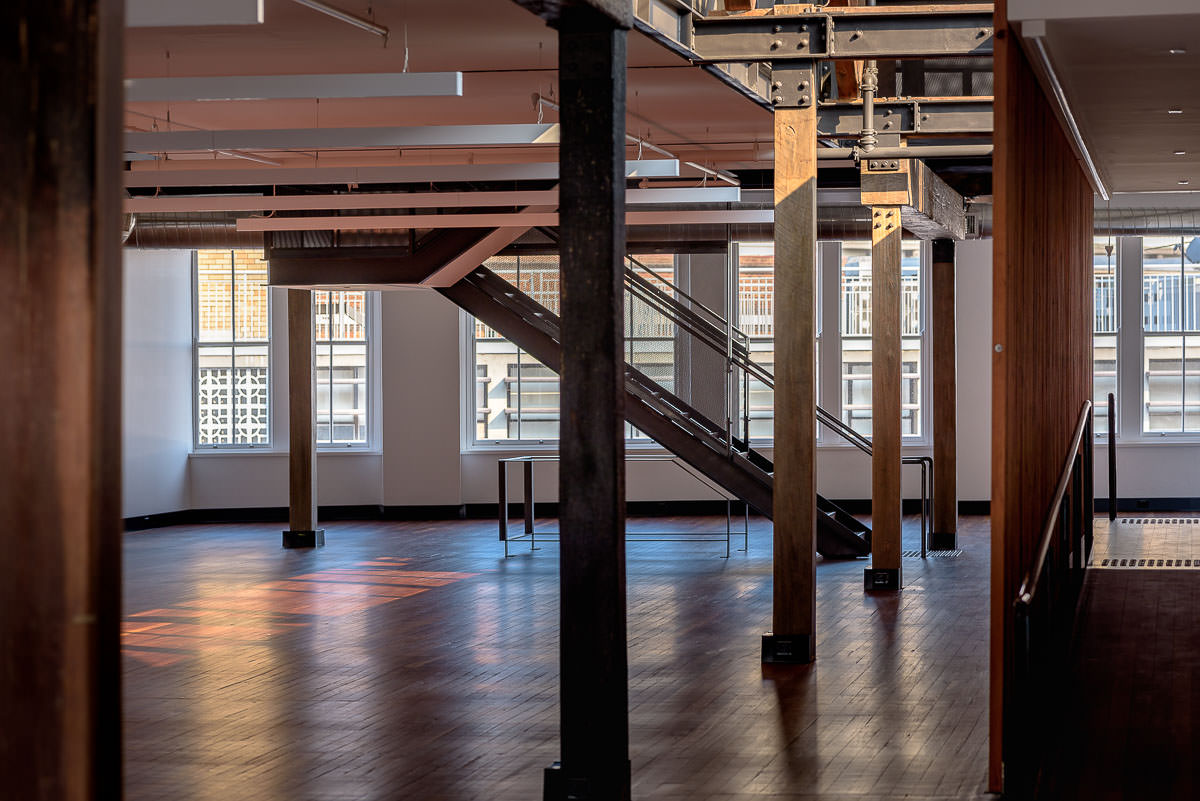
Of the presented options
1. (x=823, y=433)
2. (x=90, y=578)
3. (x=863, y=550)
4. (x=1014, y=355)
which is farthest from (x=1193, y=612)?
(x=823, y=433)

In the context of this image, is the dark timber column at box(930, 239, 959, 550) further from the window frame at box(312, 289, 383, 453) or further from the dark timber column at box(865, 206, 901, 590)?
the window frame at box(312, 289, 383, 453)

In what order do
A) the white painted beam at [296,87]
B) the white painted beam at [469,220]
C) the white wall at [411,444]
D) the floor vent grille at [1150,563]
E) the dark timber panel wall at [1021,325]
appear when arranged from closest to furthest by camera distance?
the dark timber panel wall at [1021,325]
the white painted beam at [296,87]
the floor vent grille at [1150,563]
the white painted beam at [469,220]
the white wall at [411,444]

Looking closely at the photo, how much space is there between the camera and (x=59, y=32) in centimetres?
181

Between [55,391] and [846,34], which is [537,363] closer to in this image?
[846,34]

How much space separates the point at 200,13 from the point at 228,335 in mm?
12571

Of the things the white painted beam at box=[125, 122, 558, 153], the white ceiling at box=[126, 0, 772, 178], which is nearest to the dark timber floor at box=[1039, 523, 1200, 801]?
the white painted beam at box=[125, 122, 558, 153]

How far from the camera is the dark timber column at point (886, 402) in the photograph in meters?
10.5

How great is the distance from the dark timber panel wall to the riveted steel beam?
63.3 inches

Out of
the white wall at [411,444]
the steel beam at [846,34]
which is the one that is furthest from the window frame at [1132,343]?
the steel beam at [846,34]

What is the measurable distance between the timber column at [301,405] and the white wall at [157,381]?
2600mm

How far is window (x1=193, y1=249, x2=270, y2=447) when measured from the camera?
662 inches

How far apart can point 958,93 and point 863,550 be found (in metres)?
4.49

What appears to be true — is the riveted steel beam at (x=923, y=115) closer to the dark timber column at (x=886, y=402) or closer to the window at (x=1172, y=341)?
the dark timber column at (x=886, y=402)

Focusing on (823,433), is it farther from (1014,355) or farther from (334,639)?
(1014,355)
